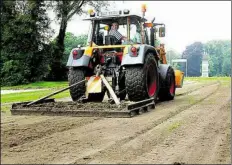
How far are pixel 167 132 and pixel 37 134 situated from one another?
170cm

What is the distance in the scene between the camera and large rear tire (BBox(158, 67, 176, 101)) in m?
10.4

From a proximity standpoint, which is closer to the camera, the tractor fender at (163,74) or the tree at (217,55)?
the tractor fender at (163,74)

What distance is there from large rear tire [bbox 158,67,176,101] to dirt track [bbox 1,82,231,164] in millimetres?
3937

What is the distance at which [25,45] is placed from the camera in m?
4.17

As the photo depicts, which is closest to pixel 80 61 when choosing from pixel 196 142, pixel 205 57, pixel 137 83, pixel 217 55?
pixel 137 83

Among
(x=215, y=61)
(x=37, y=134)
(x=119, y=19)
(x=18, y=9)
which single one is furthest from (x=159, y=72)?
(x=215, y=61)

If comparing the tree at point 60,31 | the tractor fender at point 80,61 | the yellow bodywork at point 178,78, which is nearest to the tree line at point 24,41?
the tree at point 60,31

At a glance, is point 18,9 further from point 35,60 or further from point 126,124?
point 126,124

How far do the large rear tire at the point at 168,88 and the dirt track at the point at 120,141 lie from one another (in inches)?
155

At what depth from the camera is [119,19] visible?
9.49 meters

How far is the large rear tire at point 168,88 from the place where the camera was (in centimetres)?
1043

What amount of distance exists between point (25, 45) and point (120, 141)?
1.47 m

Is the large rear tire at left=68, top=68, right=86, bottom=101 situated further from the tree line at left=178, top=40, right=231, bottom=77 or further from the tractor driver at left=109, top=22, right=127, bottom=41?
the tree line at left=178, top=40, right=231, bottom=77

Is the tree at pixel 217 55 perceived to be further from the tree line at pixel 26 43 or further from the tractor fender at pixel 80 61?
the tree line at pixel 26 43
